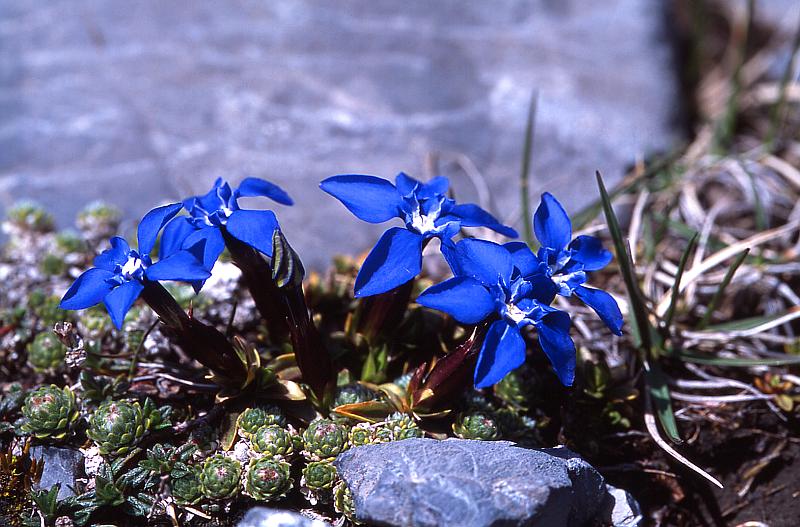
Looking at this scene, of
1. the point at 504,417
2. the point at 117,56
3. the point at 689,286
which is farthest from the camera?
the point at 117,56

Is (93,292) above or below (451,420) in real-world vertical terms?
above

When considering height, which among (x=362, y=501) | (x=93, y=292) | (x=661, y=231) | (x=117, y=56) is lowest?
(x=362, y=501)

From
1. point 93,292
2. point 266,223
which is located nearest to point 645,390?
point 266,223

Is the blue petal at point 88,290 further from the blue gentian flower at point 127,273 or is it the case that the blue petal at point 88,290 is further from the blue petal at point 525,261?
the blue petal at point 525,261

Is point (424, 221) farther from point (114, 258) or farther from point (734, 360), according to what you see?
point (734, 360)

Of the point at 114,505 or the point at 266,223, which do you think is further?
the point at 114,505

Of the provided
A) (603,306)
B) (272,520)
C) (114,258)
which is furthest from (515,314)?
(114,258)

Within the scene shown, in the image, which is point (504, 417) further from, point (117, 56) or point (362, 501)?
point (117, 56)

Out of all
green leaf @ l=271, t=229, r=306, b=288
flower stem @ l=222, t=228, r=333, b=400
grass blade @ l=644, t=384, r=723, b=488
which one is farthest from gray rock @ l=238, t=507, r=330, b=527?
grass blade @ l=644, t=384, r=723, b=488
